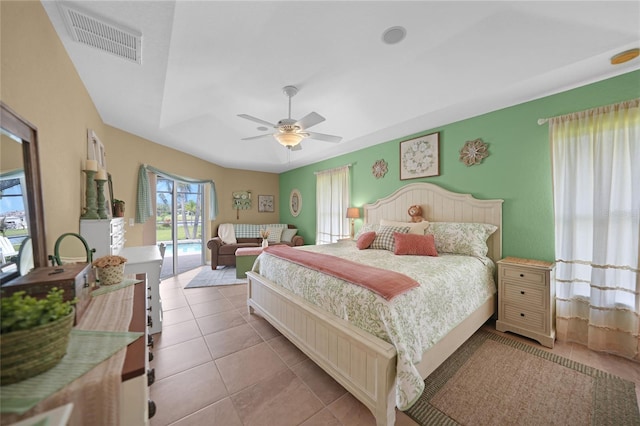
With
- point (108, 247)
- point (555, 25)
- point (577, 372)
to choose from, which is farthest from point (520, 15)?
point (108, 247)

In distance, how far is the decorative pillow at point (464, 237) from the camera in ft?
8.81

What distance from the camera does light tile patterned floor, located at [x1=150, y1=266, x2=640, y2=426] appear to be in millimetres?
1554

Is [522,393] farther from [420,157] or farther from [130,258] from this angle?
[130,258]

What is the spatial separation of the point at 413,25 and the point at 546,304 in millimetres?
2841

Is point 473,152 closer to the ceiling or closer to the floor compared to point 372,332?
closer to the ceiling

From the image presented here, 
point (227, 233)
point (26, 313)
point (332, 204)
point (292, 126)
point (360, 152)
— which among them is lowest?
point (227, 233)

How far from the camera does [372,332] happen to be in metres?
1.53

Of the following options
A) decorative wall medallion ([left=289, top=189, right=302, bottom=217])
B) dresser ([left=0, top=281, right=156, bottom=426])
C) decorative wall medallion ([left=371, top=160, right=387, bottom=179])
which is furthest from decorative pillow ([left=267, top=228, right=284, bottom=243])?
dresser ([left=0, top=281, right=156, bottom=426])

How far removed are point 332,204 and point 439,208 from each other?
2300 millimetres

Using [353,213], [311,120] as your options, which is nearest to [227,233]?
[353,213]

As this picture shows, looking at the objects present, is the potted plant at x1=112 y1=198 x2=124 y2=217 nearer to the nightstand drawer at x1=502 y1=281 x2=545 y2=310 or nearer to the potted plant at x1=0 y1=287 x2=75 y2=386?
the potted plant at x1=0 y1=287 x2=75 y2=386

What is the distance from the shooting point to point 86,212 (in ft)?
7.73

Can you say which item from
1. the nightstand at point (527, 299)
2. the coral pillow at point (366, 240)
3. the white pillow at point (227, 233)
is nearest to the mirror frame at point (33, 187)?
the coral pillow at point (366, 240)

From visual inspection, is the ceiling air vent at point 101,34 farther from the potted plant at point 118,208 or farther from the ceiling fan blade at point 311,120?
the potted plant at point 118,208
